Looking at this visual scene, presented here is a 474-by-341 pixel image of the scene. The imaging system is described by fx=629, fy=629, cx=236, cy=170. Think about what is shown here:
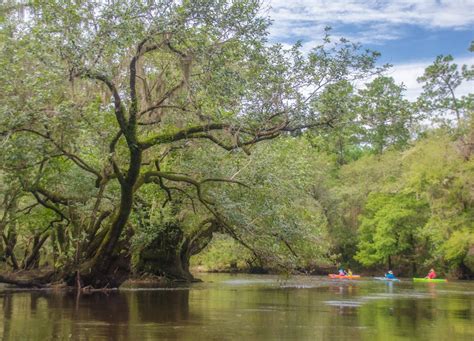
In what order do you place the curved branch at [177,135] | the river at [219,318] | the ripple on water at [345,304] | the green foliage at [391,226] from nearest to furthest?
the river at [219,318]
the curved branch at [177,135]
the ripple on water at [345,304]
the green foliage at [391,226]

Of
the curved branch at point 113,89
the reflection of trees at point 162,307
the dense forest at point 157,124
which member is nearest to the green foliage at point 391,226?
the dense forest at point 157,124

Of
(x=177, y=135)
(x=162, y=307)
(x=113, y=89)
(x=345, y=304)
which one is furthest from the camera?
(x=345, y=304)

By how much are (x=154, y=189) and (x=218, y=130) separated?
23.8 feet

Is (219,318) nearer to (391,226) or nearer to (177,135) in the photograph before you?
(177,135)

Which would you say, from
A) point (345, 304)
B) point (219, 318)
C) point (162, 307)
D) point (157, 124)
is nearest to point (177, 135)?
point (157, 124)

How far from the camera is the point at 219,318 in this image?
1508cm

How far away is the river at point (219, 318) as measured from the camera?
1203cm

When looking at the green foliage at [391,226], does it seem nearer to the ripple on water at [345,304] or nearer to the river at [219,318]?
the river at [219,318]

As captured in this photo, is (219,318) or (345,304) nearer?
(219,318)

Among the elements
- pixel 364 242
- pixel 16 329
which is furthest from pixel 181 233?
pixel 364 242

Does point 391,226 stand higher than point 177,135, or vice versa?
point 177,135

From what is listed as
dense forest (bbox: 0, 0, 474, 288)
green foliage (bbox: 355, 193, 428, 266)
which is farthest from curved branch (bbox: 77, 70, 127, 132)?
green foliage (bbox: 355, 193, 428, 266)

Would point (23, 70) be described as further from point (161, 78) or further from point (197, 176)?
point (197, 176)

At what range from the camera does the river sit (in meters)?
12.0
